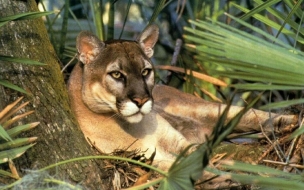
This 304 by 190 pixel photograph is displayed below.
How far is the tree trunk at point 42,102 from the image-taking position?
3975mm

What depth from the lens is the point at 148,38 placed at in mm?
5426

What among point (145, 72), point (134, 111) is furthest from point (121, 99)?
point (145, 72)

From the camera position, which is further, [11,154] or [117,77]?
[117,77]

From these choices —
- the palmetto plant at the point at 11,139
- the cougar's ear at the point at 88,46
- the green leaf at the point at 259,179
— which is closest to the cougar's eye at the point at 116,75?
the cougar's ear at the point at 88,46

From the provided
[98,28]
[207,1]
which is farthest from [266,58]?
[207,1]

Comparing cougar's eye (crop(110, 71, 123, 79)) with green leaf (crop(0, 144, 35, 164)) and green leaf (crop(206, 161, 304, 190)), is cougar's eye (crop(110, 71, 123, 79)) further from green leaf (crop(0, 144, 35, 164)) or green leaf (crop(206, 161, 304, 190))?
green leaf (crop(206, 161, 304, 190))

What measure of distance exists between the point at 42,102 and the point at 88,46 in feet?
3.73

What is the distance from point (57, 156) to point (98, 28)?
232 cm

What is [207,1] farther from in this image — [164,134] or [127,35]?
[164,134]

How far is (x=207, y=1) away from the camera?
23.9ft

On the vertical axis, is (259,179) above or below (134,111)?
above

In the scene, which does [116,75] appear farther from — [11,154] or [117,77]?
[11,154]

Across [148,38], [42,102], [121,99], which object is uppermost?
[42,102]

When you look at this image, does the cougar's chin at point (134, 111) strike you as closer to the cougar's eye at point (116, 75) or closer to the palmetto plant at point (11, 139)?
the cougar's eye at point (116, 75)
